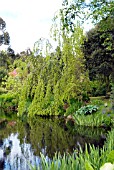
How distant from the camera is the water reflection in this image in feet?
19.7

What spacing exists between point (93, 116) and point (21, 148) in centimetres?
365

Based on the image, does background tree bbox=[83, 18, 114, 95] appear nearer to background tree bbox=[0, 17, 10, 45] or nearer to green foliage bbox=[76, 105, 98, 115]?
green foliage bbox=[76, 105, 98, 115]

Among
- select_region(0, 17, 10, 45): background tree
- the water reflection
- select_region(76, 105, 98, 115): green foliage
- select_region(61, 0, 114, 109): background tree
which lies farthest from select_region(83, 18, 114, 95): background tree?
select_region(0, 17, 10, 45): background tree

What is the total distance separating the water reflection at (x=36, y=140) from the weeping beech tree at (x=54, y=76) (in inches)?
26.8

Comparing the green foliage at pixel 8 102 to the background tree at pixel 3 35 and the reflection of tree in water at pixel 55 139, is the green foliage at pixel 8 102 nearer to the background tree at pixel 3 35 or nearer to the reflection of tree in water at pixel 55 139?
the reflection of tree in water at pixel 55 139

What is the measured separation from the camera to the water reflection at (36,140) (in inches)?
236

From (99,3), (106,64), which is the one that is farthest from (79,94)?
(99,3)

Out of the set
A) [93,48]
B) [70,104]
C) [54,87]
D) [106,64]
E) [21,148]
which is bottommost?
[21,148]

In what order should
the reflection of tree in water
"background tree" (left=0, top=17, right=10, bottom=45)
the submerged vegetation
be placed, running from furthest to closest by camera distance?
"background tree" (left=0, top=17, right=10, bottom=45)
the submerged vegetation
the reflection of tree in water

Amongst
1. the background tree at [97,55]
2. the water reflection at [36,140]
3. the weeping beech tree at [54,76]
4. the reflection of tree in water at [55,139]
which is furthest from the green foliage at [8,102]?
the reflection of tree in water at [55,139]

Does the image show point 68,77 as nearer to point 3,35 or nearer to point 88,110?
point 88,110

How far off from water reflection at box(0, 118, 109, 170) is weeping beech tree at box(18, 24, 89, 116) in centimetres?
68

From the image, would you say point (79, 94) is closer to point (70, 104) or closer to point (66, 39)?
point (70, 104)

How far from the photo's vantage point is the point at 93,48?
11781 millimetres
